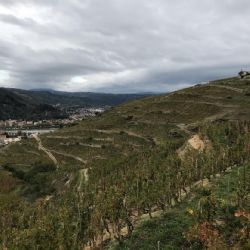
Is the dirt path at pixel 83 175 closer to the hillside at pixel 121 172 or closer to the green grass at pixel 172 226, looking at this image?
the hillside at pixel 121 172

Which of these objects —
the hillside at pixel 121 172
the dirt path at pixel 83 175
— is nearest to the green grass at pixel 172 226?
the hillside at pixel 121 172

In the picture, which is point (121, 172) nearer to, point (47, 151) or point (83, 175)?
point (83, 175)

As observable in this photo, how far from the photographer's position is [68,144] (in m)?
177

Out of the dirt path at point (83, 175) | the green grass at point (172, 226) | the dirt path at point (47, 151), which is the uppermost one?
the green grass at point (172, 226)

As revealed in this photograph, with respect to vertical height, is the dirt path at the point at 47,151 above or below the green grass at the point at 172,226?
below

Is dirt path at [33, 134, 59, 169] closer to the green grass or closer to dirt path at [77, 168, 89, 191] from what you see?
dirt path at [77, 168, 89, 191]

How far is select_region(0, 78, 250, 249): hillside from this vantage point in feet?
165

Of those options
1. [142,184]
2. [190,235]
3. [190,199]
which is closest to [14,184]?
A: [142,184]

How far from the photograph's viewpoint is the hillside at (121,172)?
50.2m

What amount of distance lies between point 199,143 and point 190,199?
41245 millimetres

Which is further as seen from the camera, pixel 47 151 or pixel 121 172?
pixel 47 151

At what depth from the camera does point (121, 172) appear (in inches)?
3927

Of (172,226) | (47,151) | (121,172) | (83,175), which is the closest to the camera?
(172,226)

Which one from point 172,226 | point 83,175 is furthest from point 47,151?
point 172,226
